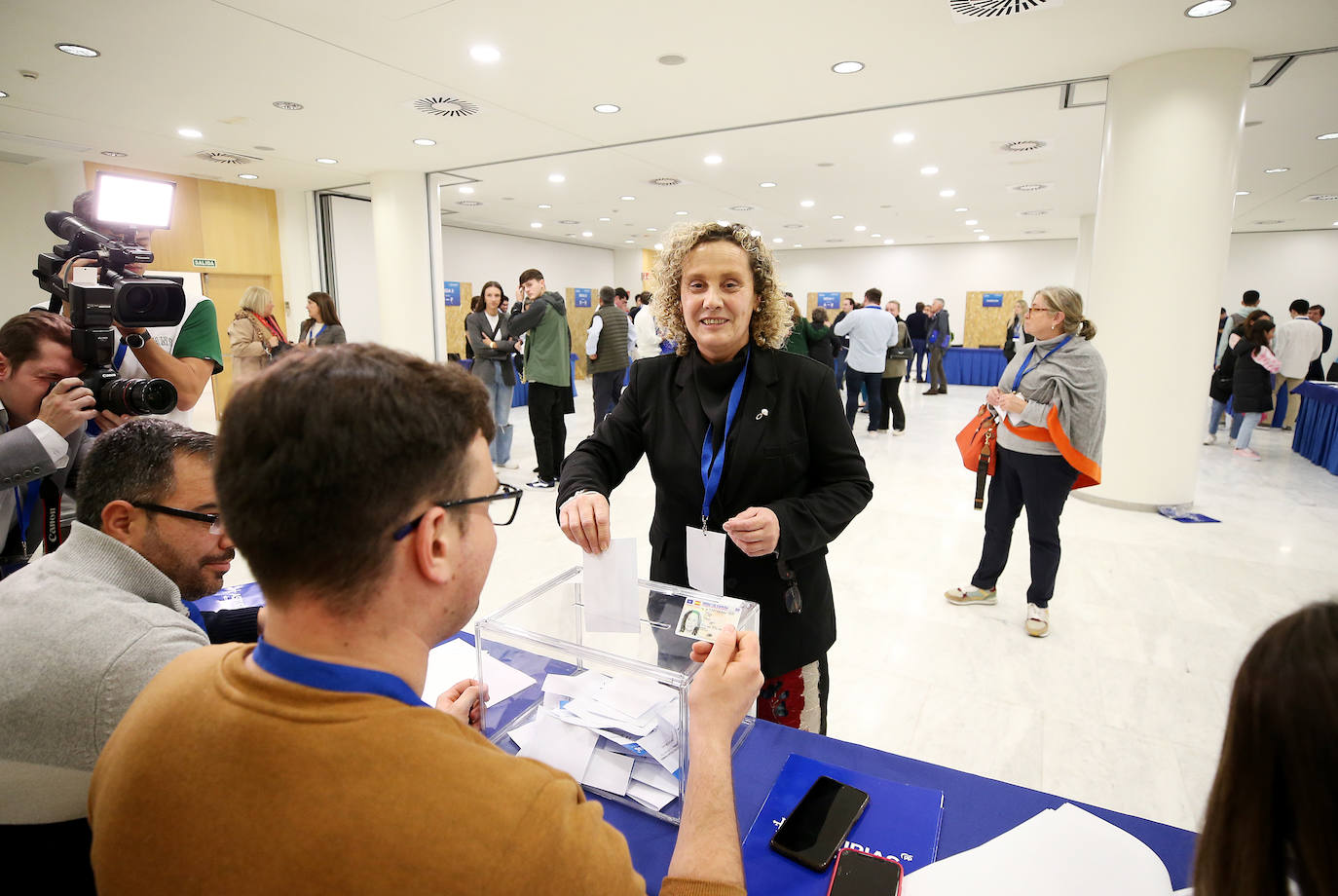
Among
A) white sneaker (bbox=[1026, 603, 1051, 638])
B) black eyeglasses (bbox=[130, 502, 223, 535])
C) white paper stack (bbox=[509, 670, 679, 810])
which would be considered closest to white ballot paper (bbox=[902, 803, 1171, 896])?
white paper stack (bbox=[509, 670, 679, 810])

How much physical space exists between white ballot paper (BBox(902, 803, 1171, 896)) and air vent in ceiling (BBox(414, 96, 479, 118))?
20.0ft

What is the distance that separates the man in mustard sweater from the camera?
1.81 feet

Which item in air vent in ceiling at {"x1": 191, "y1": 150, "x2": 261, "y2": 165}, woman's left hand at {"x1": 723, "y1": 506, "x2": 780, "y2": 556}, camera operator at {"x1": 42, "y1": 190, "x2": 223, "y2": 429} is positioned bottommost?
woman's left hand at {"x1": 723, "y1": 506, "x2": 780, "y2": 556}

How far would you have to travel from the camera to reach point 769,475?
1.47 m

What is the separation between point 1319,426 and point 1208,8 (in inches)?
201

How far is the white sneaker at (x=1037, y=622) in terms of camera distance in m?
3.18

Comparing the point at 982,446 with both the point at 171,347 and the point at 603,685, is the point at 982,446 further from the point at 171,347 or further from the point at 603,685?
the point at 171,347

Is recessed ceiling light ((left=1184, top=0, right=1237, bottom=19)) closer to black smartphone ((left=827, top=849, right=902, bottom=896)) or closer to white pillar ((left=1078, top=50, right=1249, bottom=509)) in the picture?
white pillar ((left=1078, top=50, right=1249, bottom=509))

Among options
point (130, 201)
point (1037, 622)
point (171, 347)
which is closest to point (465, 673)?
point (171, 347)

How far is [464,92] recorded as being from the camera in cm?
541

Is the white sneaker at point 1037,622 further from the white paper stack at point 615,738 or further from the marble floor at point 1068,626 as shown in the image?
the white paper stack at point 615,738

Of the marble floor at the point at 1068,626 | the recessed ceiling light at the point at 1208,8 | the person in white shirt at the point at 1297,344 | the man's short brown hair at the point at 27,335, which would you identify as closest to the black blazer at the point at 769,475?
the marble floor at the point at 1068,626

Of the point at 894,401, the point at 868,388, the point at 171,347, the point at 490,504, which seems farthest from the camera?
the point at 894,401

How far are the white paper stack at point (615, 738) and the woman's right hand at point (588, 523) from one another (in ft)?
0.71
